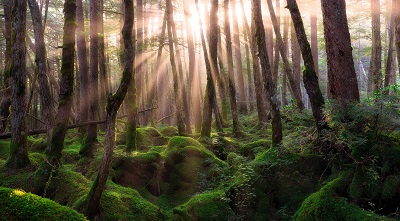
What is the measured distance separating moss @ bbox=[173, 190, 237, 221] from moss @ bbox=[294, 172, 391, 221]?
5.65 feet

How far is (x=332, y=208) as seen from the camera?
5.74 m

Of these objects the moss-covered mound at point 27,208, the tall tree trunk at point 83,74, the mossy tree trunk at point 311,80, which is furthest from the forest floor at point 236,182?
the tall tree trunk at point 83,74

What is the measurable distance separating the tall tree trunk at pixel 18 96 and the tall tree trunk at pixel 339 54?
25.3 ft

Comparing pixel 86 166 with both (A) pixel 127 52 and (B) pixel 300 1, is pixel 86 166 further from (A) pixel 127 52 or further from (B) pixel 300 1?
(B) pixel 300 1

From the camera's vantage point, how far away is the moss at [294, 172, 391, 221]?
5434 millimetres

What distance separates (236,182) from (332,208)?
8.98 feet

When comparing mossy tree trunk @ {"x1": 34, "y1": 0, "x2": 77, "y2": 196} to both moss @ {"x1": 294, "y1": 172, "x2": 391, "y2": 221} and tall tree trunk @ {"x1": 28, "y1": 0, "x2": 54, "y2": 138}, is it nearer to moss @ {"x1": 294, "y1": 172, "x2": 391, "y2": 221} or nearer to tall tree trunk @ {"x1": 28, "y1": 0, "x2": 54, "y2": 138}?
tall tree trunk @ {"x1": 28, "y1": 0, "x2": 54, "y2": 138}

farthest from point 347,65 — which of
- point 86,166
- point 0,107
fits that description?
point 0,107

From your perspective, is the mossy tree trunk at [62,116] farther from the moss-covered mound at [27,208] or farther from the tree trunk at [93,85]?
the moss-covered mound at [27,208]

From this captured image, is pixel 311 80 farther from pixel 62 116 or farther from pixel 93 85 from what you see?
pixel 93 85

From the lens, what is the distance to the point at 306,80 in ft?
26.4

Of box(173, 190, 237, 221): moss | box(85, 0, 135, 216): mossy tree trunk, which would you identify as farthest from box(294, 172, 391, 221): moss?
box(85, 0, 135, 216): mossy tree trunk

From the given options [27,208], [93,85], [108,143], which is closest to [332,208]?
[108,143]

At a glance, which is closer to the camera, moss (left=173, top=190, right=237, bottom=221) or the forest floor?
the forest floor
